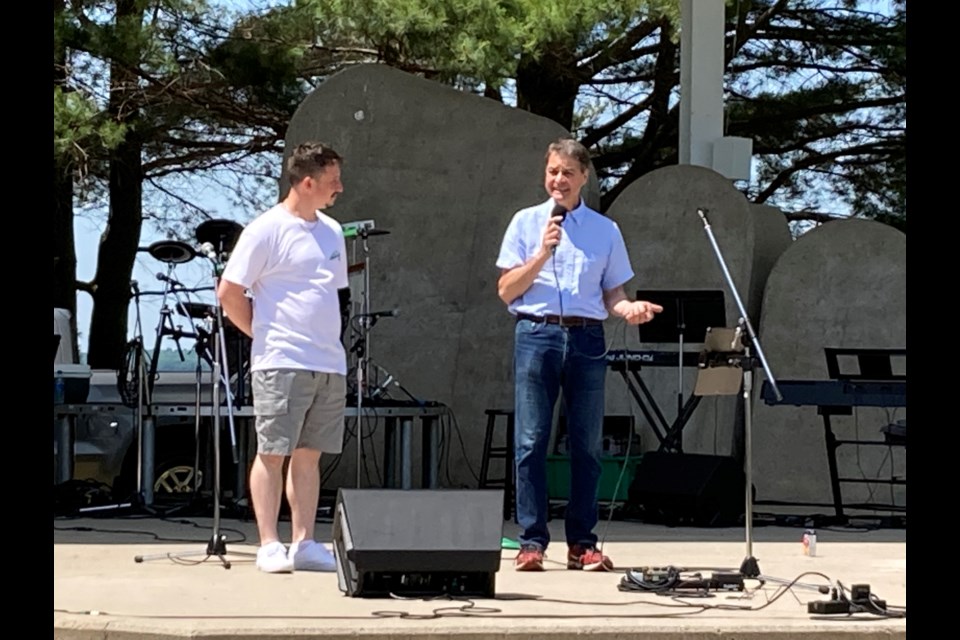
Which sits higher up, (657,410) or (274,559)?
(657,410)

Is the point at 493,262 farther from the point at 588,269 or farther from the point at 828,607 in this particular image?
the point at 828,607

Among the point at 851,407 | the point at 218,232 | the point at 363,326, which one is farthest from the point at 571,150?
the point at 851,407

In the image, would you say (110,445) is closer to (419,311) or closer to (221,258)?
(419,311)

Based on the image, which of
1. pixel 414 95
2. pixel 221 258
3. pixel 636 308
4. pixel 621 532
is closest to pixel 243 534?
pixel 221 258

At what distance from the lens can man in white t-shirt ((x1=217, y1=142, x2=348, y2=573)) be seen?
279 inches

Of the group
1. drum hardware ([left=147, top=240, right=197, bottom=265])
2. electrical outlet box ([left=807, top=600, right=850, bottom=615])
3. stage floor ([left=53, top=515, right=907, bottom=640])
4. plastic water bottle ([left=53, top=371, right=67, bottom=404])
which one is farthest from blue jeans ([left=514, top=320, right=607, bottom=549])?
plastic water bottle ([left=53, top=371, right=67, bottom=404])

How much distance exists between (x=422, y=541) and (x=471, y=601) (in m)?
0.31

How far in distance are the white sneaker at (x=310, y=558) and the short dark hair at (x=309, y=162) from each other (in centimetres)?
165

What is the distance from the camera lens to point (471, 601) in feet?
20.9

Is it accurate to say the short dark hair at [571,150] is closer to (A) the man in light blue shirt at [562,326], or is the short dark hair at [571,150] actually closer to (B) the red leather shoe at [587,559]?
(A) the man in light blue shirt at [562,326]

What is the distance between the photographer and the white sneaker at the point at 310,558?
7.30 m

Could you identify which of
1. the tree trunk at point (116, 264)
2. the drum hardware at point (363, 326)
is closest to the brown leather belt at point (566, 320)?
the drum hardware at point (363, 326)

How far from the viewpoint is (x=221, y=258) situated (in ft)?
28.2

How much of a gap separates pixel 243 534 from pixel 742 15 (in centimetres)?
804
